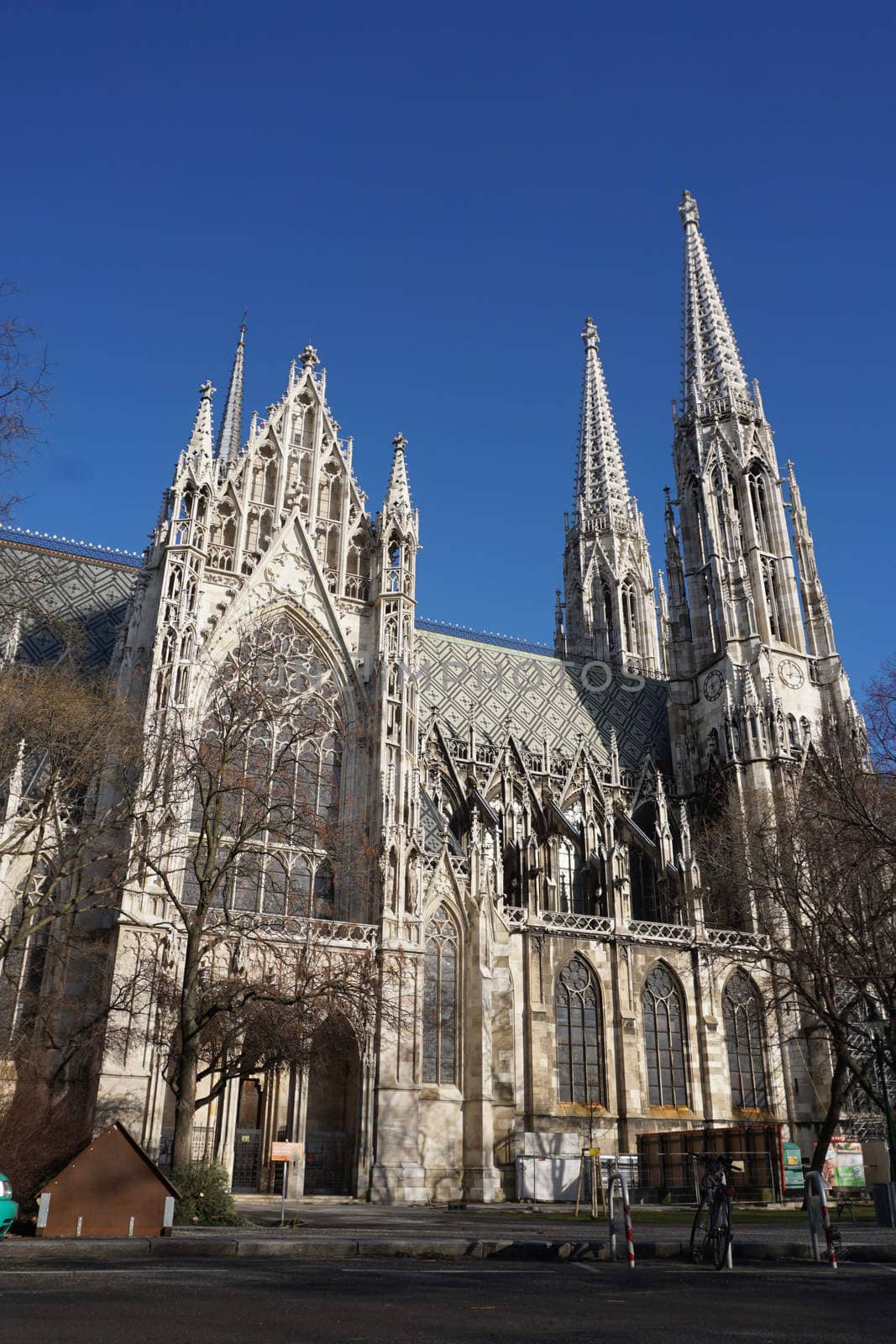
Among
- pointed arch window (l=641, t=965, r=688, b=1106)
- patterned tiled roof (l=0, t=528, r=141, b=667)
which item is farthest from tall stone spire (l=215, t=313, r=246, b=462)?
pointed arch window (l=641, t=965, r=688, b=1106)

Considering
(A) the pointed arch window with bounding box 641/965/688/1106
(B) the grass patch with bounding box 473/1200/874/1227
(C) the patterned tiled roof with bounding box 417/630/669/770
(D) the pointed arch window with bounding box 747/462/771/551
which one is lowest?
(B) the grass patch with bounding box 473/1200/874/1227

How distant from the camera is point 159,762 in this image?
71.3ft

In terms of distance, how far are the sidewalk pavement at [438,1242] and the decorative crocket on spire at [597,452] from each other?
4735 cm

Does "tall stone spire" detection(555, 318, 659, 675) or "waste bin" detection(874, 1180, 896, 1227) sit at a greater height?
"tall stone spire" detection(555, 318, 659, 675)

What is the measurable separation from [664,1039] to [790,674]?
16505 millimetres

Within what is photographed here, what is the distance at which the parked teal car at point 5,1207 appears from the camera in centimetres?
1271

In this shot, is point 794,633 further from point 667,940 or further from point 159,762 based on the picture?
point 159,762

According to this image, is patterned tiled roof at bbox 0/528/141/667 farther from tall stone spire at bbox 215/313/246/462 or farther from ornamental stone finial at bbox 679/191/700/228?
ornamental stone finial at bbox 679/191/700/228

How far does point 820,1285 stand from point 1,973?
2026 centimetres

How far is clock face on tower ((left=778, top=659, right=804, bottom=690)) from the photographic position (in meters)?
44.8

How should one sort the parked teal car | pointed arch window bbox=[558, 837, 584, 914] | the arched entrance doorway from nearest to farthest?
the parked teal car, the arched entrance doorway, pointed arch window bbox=[558, 837, 584, 914]

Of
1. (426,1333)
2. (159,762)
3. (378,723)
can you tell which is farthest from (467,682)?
(426,1333)

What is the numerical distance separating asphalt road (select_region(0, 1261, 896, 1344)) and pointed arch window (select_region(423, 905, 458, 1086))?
17526mm

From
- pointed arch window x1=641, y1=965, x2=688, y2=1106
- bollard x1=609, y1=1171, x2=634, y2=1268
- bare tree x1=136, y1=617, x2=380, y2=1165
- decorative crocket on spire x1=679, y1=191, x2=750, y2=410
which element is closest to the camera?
bollard x1=609, y1=1171, x2=634, y2=1268
